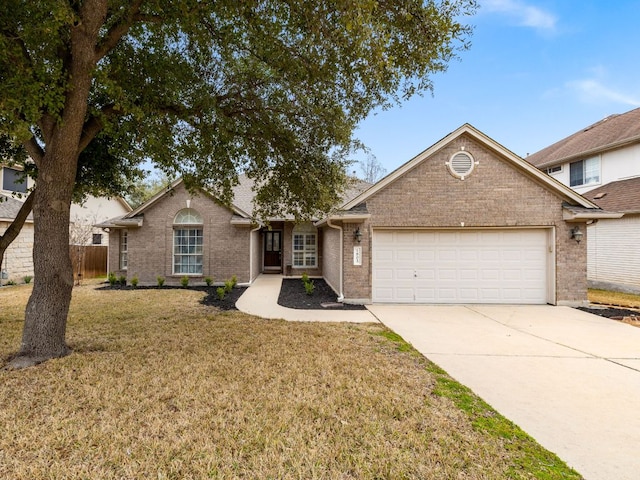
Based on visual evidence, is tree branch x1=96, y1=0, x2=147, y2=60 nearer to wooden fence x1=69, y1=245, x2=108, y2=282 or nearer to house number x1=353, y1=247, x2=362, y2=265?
house number x1=353, y1=247, x2=362, y2=265

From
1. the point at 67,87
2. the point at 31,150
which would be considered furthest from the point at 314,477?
the point at 31,150

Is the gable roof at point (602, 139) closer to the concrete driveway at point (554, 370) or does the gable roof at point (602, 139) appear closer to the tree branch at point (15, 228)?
the concrete driveway at point (554, 370)

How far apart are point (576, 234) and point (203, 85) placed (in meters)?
11.3

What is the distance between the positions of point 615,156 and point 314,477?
19968 millimetres

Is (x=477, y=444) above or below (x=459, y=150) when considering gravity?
below

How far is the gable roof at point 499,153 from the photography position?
32.4 feet

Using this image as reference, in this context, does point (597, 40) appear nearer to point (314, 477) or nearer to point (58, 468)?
point (314, 477)

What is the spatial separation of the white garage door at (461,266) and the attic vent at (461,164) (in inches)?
73.0

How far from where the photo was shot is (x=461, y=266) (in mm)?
10422

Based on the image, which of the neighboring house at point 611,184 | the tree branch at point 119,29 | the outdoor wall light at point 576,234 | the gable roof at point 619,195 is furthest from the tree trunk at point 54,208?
the gable roof at point 619,195

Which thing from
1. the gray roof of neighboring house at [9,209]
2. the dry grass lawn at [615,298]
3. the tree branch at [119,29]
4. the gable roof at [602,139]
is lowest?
the dry grass lawn at [615,298]

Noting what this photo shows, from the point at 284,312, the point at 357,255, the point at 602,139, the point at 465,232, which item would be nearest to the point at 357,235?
the point at 357,255

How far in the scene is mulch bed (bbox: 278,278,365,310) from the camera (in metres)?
9.88

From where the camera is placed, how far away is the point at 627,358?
18.5 ft
